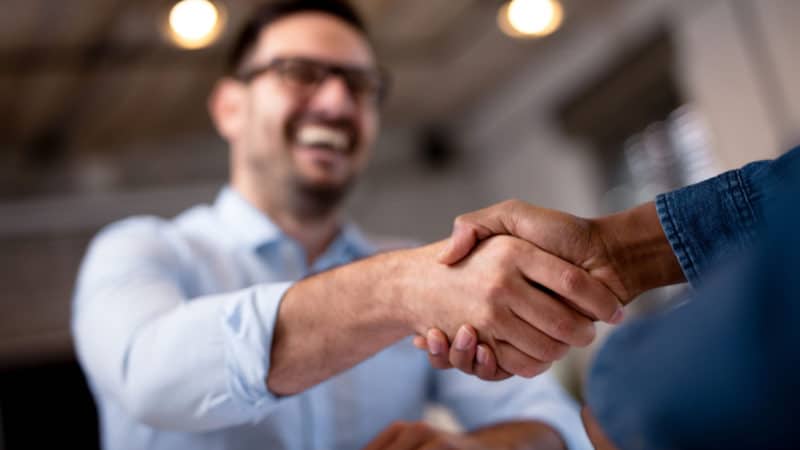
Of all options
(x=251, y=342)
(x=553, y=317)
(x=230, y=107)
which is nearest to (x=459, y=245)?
(x=553, y=317)

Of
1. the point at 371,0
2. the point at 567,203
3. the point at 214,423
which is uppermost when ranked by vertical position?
the point at 371,0

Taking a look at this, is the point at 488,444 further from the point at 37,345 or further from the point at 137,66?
the point at 37,345

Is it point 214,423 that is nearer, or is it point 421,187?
point 214,423

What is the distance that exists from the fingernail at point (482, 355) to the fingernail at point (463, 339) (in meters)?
0.02

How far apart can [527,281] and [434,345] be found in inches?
4.9

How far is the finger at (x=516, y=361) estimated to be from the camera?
0.89 meters

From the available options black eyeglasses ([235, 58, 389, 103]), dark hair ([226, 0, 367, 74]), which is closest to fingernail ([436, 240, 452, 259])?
black eyeglasses ([235, 58, 389, 103])

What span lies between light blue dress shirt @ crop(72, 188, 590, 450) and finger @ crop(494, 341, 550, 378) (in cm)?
6

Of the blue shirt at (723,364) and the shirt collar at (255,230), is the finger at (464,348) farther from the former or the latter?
the shirt collar at (255,230)

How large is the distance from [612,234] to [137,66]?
3.68 meters

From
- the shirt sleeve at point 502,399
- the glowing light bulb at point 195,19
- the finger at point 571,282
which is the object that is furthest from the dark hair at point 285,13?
the finger at point 571,282

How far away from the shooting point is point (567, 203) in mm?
4719

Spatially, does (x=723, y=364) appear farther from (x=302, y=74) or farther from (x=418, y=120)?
(x=418, y=120)

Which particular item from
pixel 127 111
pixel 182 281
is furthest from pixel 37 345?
pixel 182 281
